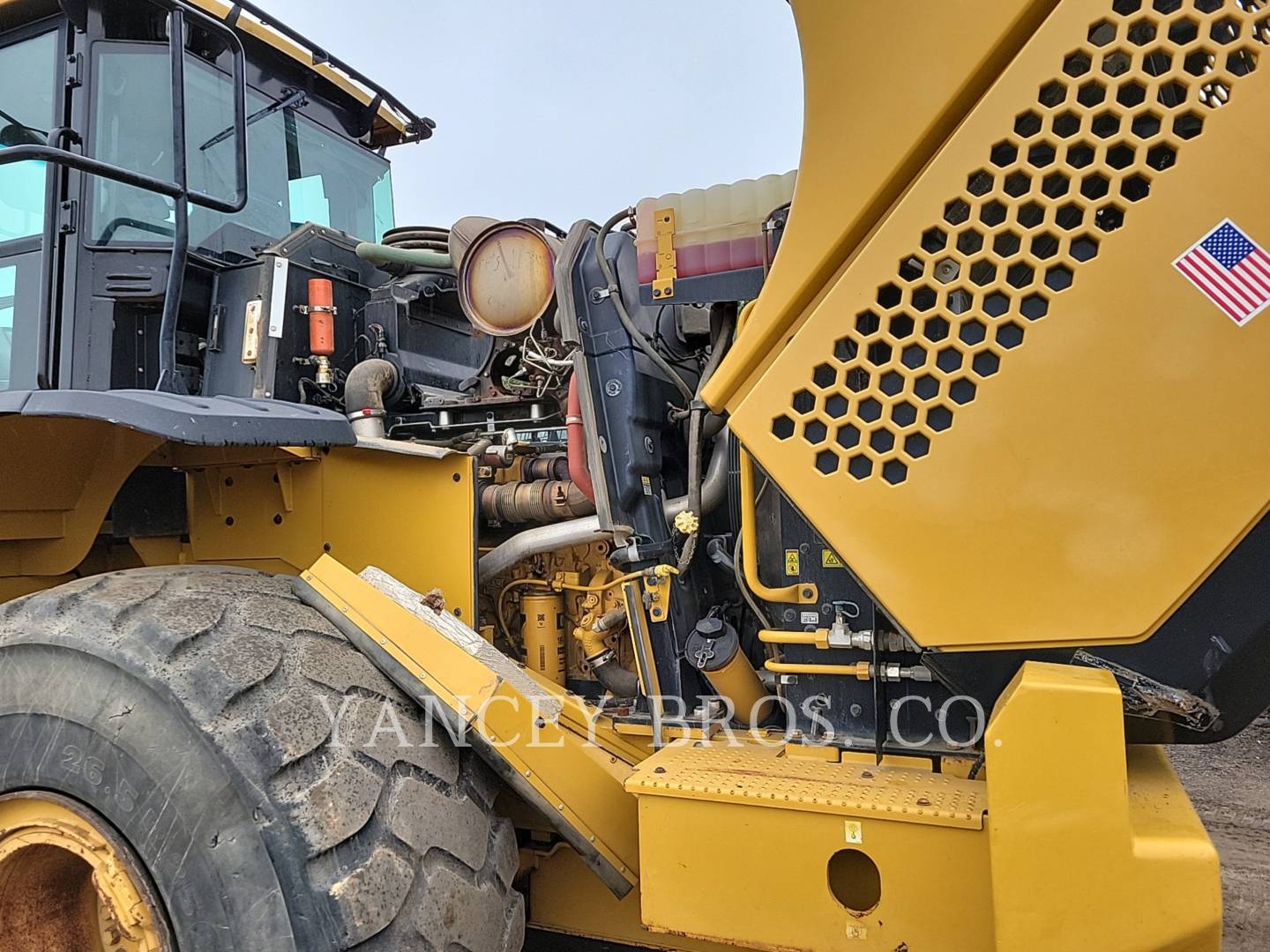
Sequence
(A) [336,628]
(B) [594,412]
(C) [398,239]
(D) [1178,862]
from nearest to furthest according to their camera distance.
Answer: (D) [1178,862]
(A) [336,628]
(B) [594,412]
(C) [398,239]

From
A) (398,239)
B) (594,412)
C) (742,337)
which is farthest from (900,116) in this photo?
(398,239)

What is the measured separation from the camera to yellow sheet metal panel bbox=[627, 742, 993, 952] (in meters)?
1.59

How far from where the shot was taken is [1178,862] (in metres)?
1.35

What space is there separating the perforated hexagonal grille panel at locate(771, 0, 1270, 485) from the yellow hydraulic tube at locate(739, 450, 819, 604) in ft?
1.48

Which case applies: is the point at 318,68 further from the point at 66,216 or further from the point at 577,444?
the point at 577,444

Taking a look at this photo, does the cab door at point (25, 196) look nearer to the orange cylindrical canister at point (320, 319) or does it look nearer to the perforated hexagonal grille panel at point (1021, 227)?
the orange cylindrical canister at point (320, 319)

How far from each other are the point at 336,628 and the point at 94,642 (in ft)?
1.59

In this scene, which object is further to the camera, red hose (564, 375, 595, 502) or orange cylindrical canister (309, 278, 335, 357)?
orange cylindrical canister (309, 278, 335, 357)

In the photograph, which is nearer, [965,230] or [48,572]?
[965,230]

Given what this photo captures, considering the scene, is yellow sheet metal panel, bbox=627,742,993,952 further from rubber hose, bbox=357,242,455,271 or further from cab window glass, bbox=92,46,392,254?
cab window glass, bbox=92,46,392,254

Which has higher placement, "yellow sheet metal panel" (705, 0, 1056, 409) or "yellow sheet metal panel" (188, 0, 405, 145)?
"yellow sheet metal panel" (188, 0, 405, 145)

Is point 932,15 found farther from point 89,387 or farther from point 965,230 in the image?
point 89,387

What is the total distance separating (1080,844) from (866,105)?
4.19 ft

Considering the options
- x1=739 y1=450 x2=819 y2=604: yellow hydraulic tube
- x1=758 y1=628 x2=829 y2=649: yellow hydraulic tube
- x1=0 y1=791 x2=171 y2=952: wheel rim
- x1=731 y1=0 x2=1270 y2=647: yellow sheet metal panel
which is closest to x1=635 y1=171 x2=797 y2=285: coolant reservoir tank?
x1=739 y1=450 x2=819 y2=604: yellow hydraulic tube
